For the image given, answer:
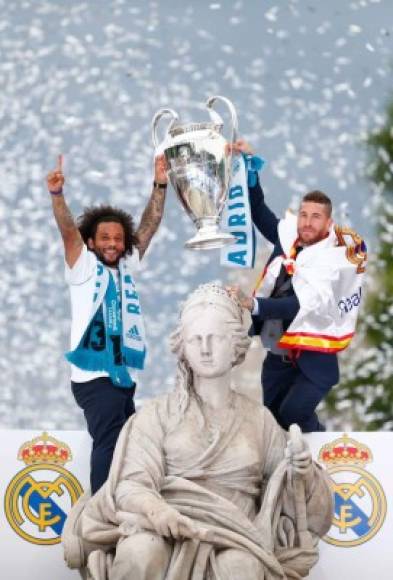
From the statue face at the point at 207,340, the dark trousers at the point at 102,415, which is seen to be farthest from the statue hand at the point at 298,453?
the dark trousers at the point at 102,415

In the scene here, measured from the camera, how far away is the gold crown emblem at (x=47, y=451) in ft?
23.6

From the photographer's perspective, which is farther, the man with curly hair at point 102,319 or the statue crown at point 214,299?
the man with curly hair at point 102,319

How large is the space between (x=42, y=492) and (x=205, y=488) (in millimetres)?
883

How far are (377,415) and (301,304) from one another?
425cm

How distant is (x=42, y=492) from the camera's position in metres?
7.19

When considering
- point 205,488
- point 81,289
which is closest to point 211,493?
point 205,488

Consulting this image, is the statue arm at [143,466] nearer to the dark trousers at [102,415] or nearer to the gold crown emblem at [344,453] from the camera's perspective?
the dark trousers at [102,415]

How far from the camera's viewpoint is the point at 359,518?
7145mm

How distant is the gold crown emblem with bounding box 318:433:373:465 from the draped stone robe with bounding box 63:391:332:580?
0.47m

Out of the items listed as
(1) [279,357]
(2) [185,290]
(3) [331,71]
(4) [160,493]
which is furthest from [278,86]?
(4) [160,493]

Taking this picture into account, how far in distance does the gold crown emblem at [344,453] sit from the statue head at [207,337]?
62cm

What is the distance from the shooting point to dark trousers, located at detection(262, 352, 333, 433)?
718cm

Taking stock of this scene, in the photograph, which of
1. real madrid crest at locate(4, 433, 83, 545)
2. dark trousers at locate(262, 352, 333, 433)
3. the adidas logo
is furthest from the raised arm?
dark trousers at locate(262, 352, 333, 433)

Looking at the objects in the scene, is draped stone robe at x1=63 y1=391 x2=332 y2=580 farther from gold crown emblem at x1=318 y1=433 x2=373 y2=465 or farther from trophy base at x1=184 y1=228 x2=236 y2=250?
trophy base at x1=184 y1=228 x2=236 y2=250
